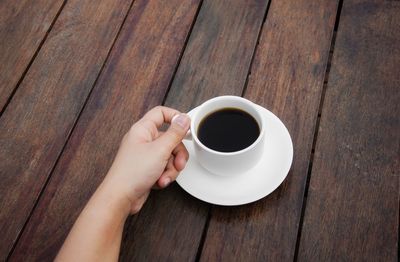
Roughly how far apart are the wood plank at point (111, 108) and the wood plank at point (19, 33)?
227 mm

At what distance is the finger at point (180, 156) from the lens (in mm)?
815

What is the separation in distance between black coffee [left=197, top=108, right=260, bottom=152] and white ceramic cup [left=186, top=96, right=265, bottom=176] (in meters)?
0.01

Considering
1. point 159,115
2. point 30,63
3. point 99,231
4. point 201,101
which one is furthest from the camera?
point 30,63

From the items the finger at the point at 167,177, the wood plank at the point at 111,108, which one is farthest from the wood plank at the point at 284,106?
the wood plank at the point at 111,108

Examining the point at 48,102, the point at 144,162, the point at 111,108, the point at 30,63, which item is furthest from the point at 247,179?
the point at 30,63

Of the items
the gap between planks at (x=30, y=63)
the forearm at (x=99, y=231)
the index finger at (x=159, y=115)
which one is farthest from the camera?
the gap between planks at (x=30, y=63)

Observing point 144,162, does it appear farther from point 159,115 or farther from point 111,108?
point 111,108

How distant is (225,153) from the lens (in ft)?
2.46

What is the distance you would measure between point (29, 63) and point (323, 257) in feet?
2.85

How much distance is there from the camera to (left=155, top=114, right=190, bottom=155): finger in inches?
31.0

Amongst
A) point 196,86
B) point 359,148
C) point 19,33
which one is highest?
point 19,33

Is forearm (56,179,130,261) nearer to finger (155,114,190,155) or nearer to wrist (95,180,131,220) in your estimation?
wrist (95,180,131,220)

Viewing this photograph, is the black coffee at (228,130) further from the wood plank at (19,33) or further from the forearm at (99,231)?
the wood plank at (19,33)

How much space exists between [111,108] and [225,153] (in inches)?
14.8
